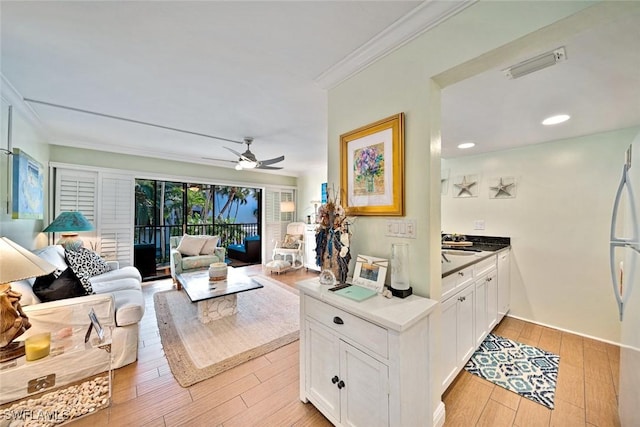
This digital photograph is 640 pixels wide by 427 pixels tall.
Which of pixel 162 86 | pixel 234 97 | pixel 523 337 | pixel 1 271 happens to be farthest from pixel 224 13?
pixel 523 337

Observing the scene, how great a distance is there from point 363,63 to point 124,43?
5.19 feet

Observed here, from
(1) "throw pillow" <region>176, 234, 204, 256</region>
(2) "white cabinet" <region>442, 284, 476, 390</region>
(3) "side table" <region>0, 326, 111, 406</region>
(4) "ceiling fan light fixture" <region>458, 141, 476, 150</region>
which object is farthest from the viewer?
(1) "throw pillow" <region>176, 234, 204, 256</region>

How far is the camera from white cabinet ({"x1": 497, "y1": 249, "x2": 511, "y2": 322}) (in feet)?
8.91

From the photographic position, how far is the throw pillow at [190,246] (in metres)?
4.32

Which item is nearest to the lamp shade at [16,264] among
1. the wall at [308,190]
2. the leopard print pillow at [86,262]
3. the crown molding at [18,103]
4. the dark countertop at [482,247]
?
the leopard print pillow at [86,262]

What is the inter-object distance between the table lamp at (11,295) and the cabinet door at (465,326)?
113 inches

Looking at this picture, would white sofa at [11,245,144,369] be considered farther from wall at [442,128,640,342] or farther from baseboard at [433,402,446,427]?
wall at [442,128,640,342]

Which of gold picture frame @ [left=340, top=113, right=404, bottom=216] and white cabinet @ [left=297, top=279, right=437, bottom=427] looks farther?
gold picture frame @ [left=340, top=113, right=404, bottom=216]

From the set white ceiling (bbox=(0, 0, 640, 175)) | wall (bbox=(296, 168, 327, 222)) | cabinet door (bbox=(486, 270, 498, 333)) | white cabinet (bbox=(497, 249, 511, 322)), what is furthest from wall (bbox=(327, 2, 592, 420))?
wall (bbox=(296, 168, 327, 222))

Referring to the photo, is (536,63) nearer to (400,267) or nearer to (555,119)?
(555,119)

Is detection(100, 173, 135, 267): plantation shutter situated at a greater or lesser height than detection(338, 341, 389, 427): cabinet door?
greater

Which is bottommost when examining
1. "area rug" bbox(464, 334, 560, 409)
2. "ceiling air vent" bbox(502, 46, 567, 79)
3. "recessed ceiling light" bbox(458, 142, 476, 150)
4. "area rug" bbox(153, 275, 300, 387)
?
"area rug" bbox(464, 334, 560, 409)

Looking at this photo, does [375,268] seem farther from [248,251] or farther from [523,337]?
[248,251]

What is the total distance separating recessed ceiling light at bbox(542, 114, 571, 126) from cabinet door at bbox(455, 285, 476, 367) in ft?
5.79
